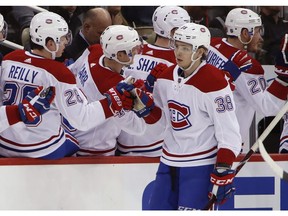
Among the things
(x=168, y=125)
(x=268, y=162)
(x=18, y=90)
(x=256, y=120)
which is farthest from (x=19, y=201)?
(x=256, y=120)

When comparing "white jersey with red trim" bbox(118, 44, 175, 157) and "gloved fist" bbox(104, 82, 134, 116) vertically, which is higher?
"gloved fist" bbox(104, 82, 134, 116)

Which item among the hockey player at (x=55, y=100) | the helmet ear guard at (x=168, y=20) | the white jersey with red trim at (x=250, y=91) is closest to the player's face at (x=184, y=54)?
the hockey player at (x=55, y=100)

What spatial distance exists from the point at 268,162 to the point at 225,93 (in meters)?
0.73

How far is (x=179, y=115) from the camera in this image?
18.5 ft

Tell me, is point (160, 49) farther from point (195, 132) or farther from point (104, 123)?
point (195, 132)

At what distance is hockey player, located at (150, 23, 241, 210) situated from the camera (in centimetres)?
552

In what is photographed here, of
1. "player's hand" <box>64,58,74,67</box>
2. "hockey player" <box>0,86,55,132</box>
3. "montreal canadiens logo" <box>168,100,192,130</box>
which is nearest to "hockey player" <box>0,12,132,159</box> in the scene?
"hockey player" <box>0,86,55,132</box>

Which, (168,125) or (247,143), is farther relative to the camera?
(247,143)

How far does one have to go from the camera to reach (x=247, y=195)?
6297 millimetres

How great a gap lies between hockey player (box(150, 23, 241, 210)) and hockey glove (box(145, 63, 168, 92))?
7.6 inches

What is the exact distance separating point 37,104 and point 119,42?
2.16ft

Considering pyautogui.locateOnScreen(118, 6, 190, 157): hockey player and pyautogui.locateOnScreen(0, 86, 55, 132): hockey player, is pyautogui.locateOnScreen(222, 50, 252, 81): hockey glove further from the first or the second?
pyautogui.locateOnScreen(0, 86, 55, 132): hockey player

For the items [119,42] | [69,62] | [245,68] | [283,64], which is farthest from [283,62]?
[69,62]

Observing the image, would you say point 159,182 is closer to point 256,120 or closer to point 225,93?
point 225,93
